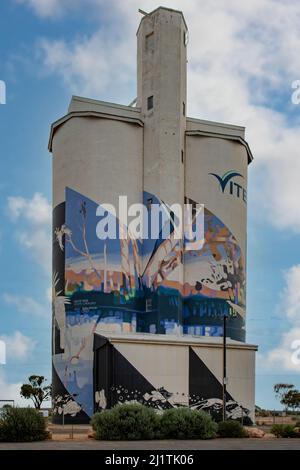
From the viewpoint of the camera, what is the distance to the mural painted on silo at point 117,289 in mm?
50125

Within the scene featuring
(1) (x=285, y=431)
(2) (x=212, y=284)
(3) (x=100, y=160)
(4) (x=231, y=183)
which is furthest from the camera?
(4) (x=231, y=183)

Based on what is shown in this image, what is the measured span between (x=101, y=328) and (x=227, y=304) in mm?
10226

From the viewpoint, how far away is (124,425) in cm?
2706

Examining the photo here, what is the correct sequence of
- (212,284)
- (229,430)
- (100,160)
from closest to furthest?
(229,430) → (100,160) → (212,284)

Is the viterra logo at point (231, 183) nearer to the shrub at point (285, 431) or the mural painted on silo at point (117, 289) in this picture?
the mural painted on silo at point (117, 289)

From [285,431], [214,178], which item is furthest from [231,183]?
A: [285,431]

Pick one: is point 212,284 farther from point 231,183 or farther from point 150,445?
point 150,445

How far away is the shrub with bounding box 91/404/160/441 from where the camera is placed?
2702cm

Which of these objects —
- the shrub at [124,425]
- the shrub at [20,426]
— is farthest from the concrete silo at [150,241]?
the shrub at [20,426]

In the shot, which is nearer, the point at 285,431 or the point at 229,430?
the point at 229,430

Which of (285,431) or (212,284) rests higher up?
(212,284)

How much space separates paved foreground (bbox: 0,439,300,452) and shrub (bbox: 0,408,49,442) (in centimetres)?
63

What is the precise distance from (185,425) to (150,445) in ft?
12.4

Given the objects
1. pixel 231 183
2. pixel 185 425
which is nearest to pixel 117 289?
pixel 231 183
